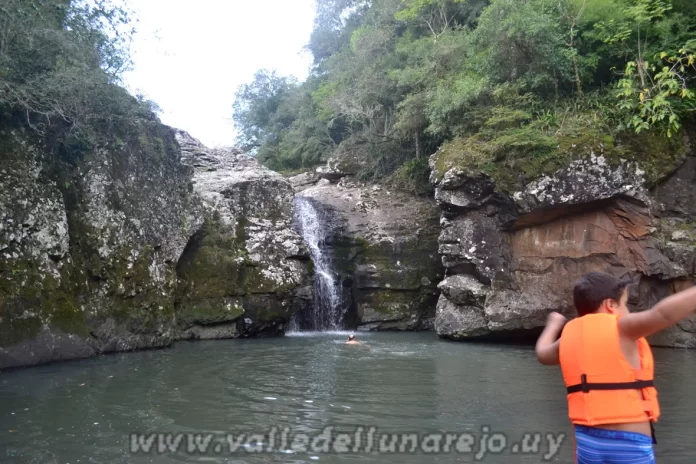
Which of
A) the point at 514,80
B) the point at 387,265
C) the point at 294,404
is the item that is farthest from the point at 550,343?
the point at 387,265

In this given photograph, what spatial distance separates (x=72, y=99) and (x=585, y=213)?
1183 centimetres

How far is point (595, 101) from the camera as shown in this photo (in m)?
14.4

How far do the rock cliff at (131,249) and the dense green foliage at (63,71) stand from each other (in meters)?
0.41

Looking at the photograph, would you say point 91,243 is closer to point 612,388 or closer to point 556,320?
point 556,320

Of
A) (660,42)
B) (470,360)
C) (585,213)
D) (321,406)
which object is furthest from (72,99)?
(660,42)

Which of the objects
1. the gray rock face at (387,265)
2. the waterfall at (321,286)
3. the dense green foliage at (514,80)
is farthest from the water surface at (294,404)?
the gray rock face at (387,265)

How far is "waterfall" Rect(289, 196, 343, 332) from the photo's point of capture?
1695cm

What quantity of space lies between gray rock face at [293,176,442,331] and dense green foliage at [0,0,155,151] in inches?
312

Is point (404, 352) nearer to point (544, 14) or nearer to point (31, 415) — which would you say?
point (31, 415)

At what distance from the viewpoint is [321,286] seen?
56.1 ft

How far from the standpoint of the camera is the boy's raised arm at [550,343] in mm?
2603

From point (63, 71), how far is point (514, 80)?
11.6 metres

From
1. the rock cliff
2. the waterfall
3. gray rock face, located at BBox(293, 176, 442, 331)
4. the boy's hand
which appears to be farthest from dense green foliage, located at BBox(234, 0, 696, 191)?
the boy's hand

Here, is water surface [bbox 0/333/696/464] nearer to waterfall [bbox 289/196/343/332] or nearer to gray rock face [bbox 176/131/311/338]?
gray rock face [bbox 176/131/311/338]
